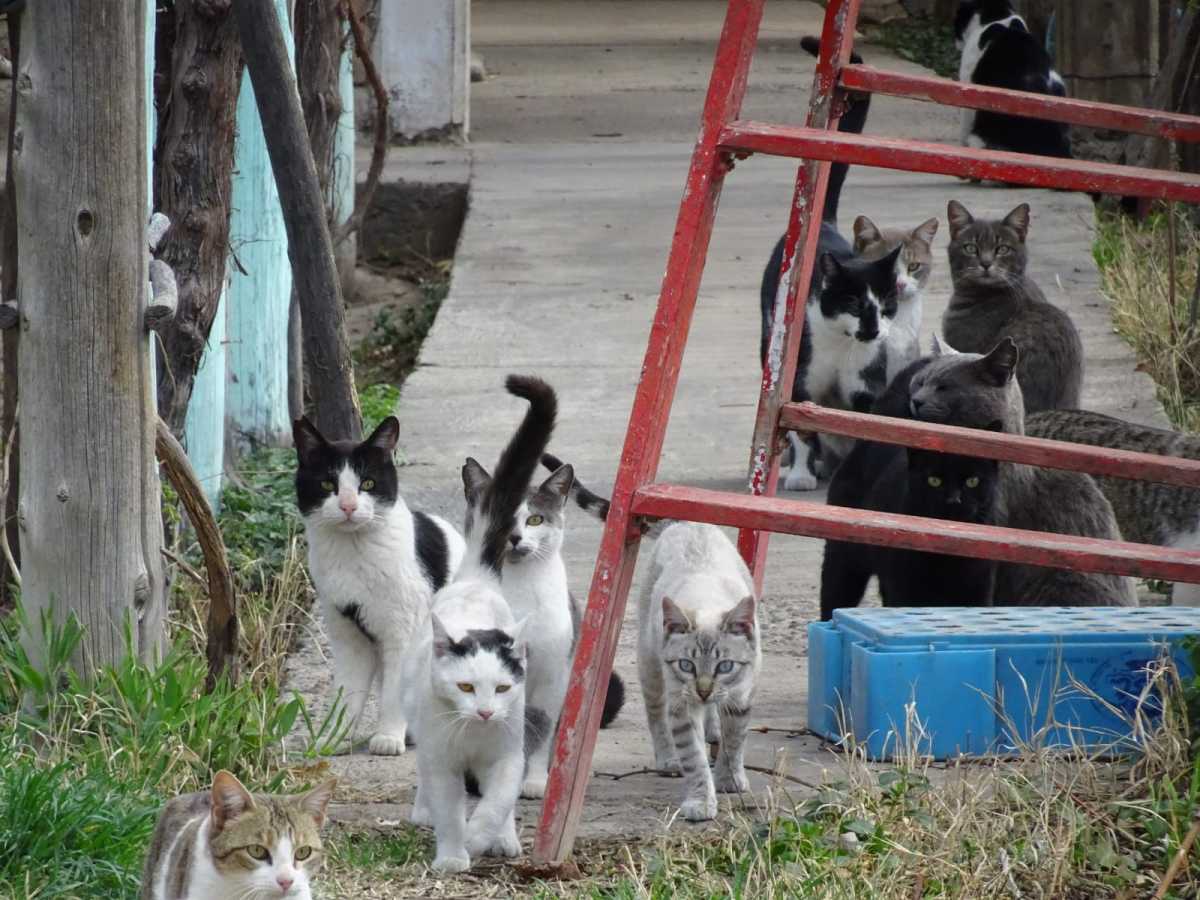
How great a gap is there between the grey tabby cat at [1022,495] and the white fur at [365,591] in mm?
1649

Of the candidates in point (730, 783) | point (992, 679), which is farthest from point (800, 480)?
point (730, 783)

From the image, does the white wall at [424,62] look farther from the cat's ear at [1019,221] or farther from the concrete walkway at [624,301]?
the cat's ear at [1019,221]

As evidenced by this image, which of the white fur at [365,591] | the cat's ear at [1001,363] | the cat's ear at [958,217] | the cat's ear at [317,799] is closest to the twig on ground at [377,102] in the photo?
the white fur at [365,591]

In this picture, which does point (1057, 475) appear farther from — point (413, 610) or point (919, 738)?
point (413, 610)

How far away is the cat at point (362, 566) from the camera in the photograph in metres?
4.81

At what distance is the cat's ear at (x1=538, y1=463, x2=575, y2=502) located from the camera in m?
4.79

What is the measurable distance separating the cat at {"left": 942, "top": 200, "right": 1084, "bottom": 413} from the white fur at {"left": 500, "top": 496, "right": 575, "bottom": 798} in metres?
3.07

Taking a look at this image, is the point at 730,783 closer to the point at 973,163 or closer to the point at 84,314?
the point at 973,163

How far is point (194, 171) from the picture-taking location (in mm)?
5547

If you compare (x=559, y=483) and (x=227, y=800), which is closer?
(x=227, y=800)

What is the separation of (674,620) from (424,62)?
9.81 metres

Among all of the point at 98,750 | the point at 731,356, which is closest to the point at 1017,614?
the point at 98,750

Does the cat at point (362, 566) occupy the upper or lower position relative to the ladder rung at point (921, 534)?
lower

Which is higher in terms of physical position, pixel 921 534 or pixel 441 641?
pixel 921 534
